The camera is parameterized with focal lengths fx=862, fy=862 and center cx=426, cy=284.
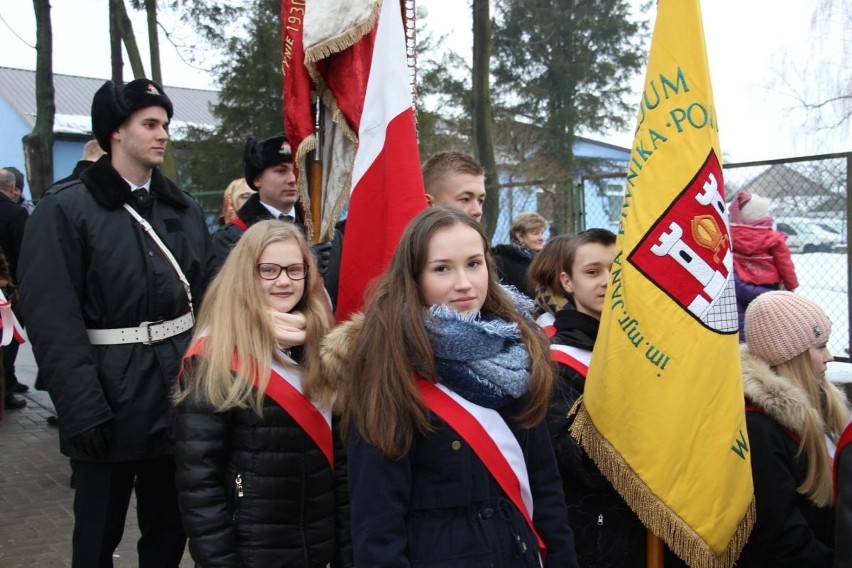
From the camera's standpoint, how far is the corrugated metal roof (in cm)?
3888

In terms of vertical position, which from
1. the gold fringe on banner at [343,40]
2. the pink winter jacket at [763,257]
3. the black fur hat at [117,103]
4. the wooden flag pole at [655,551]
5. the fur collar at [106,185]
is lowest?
the wooden flag pole at [655,551]

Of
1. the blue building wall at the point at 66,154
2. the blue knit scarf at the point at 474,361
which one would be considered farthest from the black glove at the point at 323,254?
the blue building wall at the point at 66,154

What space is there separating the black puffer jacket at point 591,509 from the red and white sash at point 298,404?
73 centimetres

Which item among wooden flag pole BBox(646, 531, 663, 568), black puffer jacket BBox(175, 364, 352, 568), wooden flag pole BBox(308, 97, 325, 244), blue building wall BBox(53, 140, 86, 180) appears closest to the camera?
black puffer jacket BBox(175, 364, 352, 568)

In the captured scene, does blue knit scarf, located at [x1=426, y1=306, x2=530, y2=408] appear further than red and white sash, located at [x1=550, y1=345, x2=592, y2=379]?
No

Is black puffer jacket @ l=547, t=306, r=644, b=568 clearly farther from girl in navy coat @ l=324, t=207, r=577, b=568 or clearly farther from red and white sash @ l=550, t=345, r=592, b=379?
girl in navy coat @ l=324, t=207, r=577, b=568

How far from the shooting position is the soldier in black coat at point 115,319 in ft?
10.2

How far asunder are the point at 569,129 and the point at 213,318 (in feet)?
75.6

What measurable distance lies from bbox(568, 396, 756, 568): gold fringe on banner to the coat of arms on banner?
51 cm

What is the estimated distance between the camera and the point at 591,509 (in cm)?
288

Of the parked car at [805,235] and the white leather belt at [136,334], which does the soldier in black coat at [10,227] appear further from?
the parked car at [805,235]

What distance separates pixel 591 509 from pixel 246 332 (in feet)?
4.20

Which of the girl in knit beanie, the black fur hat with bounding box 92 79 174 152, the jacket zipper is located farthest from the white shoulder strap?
the girl in knit beanie

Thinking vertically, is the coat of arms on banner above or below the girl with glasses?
above
